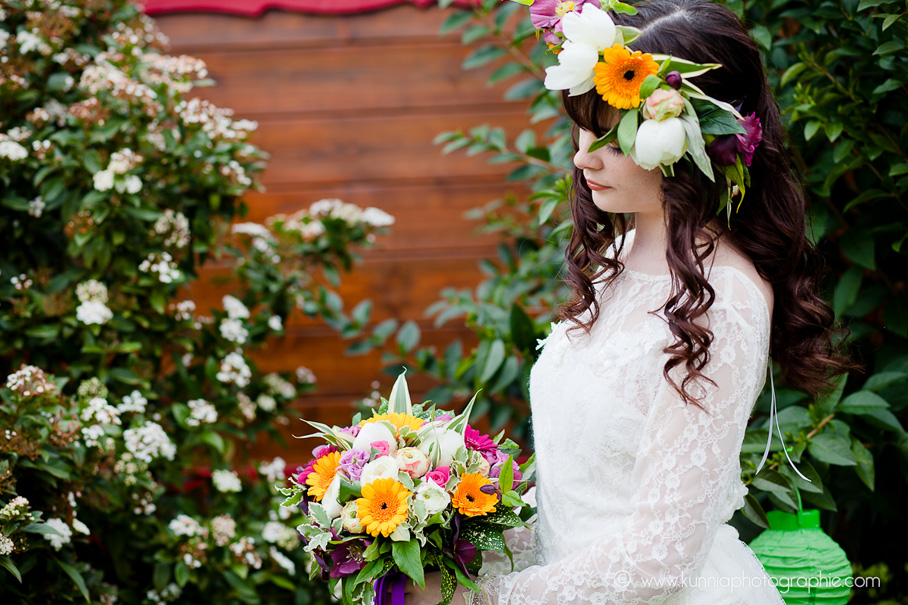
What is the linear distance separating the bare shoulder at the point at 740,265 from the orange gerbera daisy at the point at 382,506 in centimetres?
60

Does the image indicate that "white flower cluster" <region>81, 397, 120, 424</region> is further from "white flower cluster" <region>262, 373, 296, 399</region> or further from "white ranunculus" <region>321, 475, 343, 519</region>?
"white ranunculus" <region>321, 475, 343, 519</region>

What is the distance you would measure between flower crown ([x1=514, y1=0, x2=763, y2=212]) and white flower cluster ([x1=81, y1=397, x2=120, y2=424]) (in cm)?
128

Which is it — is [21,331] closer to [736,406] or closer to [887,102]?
[736,406]

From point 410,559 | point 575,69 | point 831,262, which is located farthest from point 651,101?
point 831,262

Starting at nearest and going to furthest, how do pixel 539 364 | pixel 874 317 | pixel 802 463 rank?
pixel 539 364 → pixel 802 463 → pixel 874 317

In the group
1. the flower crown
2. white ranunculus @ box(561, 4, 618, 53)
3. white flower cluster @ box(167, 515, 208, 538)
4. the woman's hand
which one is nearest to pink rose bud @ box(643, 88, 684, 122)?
the flower crown

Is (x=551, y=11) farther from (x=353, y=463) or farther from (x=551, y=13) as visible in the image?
(x=353, y=463)

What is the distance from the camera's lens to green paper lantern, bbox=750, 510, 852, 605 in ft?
4.58

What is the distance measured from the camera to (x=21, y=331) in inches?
76.2

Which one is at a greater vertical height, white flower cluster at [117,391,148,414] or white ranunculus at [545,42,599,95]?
white ranunculus at [545,42,599,95]

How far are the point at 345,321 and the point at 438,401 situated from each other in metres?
0.42

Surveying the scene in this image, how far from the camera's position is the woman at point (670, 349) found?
Answer: 1.07m

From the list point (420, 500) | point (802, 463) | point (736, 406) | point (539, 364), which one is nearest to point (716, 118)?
point (736, 406)

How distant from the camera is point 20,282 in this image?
201 cm
